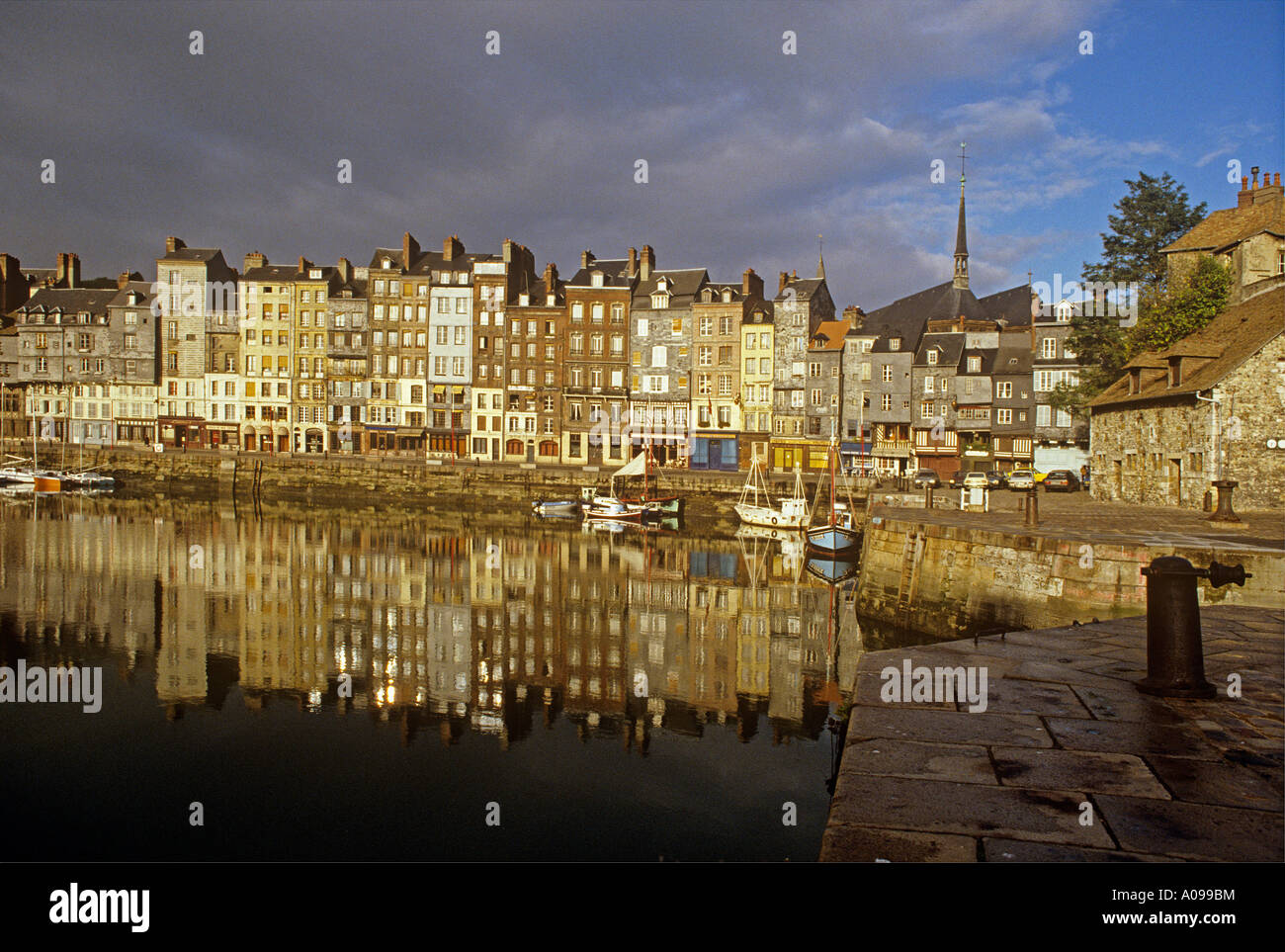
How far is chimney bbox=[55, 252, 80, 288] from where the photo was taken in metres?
95.4

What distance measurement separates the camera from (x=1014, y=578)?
20.5 metres

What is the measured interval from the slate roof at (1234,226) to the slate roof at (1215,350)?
11.8ft

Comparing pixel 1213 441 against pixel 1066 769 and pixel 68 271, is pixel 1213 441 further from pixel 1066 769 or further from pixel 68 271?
pixel 68 271

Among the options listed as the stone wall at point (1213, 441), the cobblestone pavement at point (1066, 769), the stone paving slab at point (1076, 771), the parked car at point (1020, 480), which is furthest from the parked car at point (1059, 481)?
the stone paving slab at point (1076, 771)

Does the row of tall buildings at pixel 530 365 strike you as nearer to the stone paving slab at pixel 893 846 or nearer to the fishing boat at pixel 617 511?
the fishing boat at pixel 617 511

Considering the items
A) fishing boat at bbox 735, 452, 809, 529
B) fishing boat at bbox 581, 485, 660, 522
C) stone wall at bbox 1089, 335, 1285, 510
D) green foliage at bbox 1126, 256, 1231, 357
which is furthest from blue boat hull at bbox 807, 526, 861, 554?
fishing boat at bbox 581, 485, 660, 522

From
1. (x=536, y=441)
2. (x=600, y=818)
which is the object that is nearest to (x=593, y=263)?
(x=536, y=441)

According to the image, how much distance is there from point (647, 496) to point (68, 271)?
252 ft

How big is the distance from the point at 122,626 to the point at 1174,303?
45.4 m

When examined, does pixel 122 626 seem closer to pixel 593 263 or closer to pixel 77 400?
pixel 593 263

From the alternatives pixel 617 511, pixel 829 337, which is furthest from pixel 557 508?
pixel 829 337

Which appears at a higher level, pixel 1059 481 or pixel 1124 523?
pixel 1059 481

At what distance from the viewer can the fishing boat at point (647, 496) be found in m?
59.8
